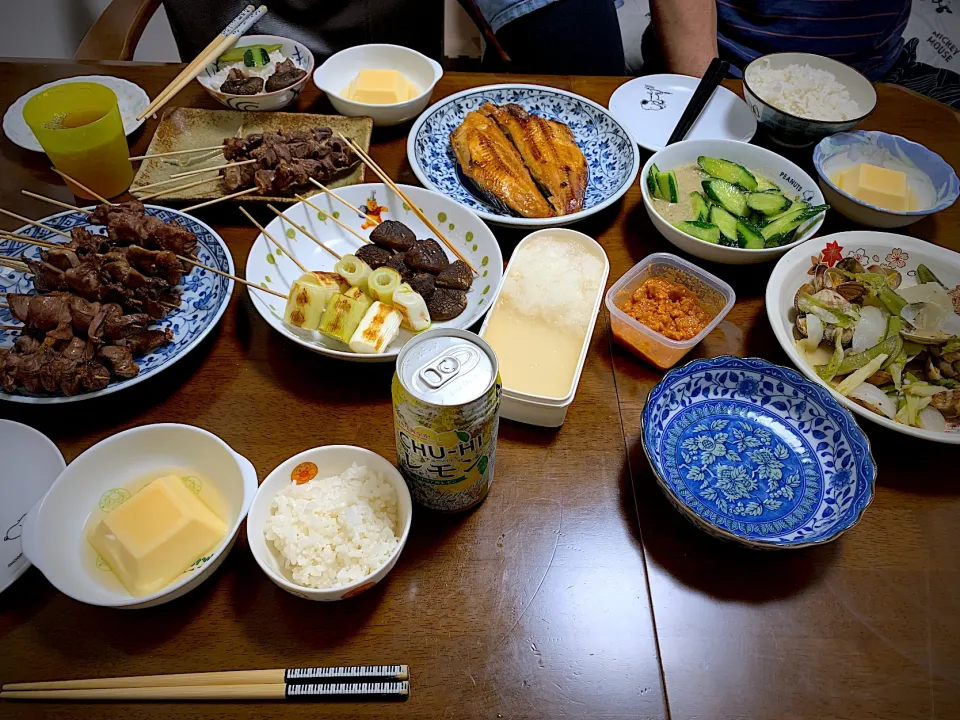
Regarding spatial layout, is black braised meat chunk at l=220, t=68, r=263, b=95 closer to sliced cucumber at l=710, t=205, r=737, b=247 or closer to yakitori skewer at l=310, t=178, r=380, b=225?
yakitori skewer at l=310, t=178, r=380, b=225

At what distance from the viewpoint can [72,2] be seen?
3748 millimetres

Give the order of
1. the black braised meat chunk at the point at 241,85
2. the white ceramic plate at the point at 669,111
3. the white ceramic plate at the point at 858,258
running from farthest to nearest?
the white ceramic plate at the point at 669,111 → the black braised meat chunk at the point at 241,85 → the white ceramic plate at the point at 858,258

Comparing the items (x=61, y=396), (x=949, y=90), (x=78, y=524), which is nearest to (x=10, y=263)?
(x=61, y=396)

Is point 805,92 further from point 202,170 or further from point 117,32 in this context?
point 117,32

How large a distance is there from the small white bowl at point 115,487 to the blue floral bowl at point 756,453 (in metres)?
0.92

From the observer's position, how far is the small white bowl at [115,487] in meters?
1.10

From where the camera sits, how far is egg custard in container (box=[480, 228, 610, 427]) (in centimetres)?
149

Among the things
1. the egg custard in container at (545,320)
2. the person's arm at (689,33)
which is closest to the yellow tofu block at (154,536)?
the egg custard in container at (545,320)

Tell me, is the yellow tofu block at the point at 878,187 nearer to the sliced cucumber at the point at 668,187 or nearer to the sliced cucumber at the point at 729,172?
the sliced cucumber at the point at 729,172

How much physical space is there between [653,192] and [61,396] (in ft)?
6.00

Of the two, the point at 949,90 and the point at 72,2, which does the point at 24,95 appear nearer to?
the point at 72,2

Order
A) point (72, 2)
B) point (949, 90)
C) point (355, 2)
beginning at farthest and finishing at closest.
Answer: point (72, 2) → point (949, 90) → point (355, 2)

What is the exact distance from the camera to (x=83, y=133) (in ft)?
5.99

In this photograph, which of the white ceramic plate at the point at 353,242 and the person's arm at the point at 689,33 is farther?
the person's arm at the point at 689,33
